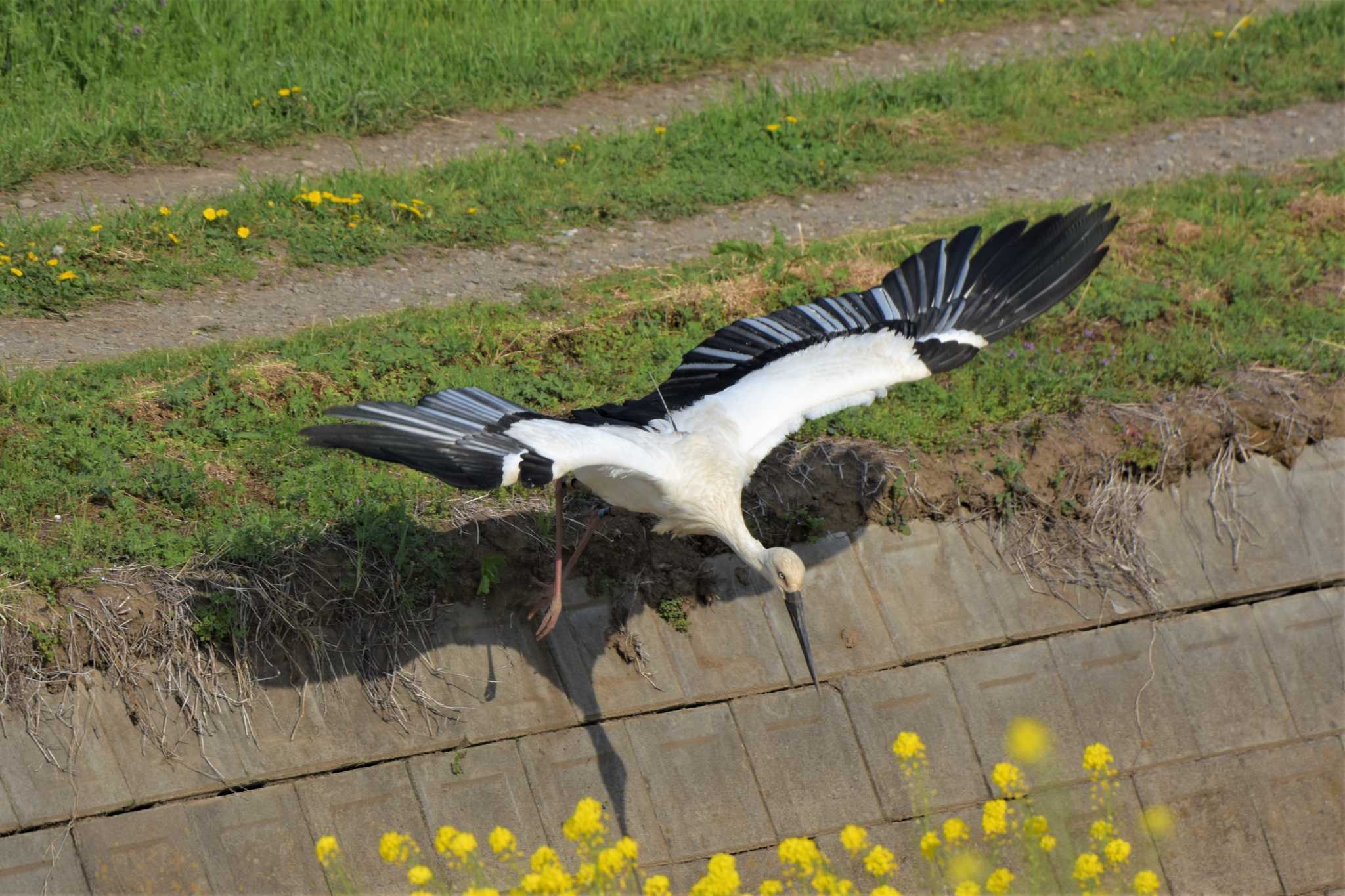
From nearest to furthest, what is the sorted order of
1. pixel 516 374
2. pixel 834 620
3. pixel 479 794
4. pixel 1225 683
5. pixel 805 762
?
pixel 479 794, pixel 805 762, pixel 834 620, pixel 1225 683, pixel 516 374

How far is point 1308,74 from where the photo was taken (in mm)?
10094

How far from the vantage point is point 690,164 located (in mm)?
8742

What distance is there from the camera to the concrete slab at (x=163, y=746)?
5.00 meters

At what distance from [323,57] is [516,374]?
13.0 ft

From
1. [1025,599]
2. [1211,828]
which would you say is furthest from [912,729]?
[1211,828]

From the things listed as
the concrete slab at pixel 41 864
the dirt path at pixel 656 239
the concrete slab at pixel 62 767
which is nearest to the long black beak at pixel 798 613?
the concrete slab at pixel 62 767

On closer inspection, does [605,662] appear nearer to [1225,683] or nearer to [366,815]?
[366,815]

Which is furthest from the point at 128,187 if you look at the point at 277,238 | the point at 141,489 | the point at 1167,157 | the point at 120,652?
the point at 1167,157

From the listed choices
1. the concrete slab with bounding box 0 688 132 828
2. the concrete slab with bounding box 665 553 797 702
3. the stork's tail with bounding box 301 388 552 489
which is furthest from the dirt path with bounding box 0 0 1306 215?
the concrete slab with bounding box 665 553 797 702

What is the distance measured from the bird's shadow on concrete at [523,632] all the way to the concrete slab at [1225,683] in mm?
1563

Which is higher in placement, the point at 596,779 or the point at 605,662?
the point at 605,662

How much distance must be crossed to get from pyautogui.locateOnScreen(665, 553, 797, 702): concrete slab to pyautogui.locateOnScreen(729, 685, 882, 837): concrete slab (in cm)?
9

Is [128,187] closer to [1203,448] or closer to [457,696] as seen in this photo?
[457,696]

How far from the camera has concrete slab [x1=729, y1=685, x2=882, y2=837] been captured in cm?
550
